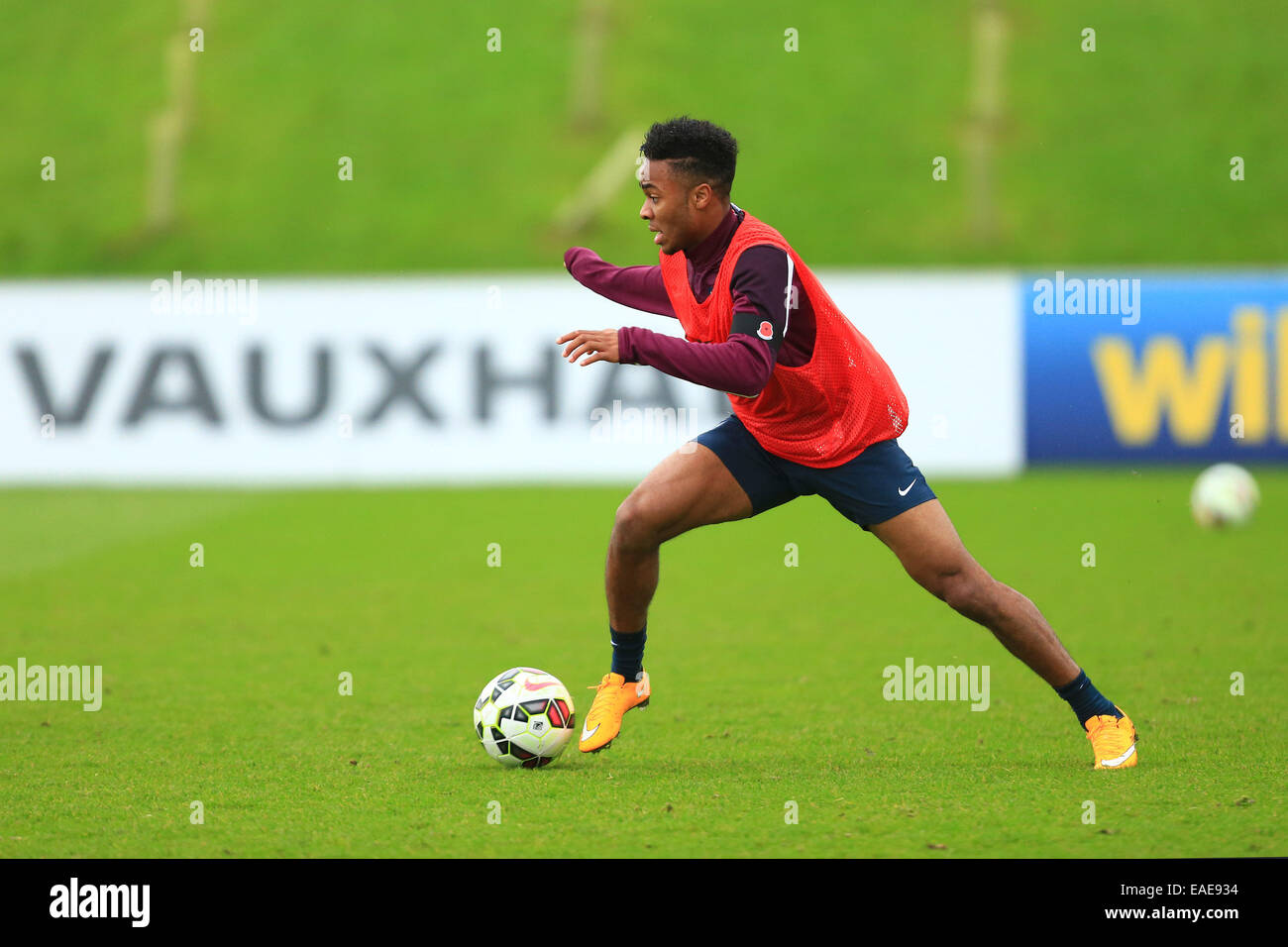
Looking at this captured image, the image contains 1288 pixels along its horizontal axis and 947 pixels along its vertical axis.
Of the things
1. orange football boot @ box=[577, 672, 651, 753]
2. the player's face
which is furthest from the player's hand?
orange football boot @ box=[577, 672, 651, 753]

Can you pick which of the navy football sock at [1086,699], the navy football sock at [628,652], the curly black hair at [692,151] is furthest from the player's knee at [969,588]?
the curly black hair at [692,151]

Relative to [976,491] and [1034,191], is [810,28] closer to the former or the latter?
[1034,191]

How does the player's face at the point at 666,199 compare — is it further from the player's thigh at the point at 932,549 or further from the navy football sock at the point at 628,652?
the navy football sock at the point at 628,652

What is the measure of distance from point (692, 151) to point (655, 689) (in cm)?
284

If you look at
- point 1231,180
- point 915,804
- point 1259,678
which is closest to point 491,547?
point 1259,678

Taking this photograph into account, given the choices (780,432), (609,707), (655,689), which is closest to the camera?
(780,432)

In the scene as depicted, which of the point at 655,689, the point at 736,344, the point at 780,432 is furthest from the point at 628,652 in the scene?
the point at 736,344

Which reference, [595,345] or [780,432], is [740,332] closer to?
[595,345]

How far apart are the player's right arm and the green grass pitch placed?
5.67 ft

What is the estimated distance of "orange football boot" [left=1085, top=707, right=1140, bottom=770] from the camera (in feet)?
19.3

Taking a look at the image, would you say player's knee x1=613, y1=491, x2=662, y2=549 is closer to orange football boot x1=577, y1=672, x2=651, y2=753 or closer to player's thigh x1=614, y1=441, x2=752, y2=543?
player's thigh x1=614, y1=441, x2=752, y2=543

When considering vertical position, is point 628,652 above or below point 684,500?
below

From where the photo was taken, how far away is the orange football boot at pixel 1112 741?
19.3 ft

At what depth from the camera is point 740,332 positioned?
5555 mm
